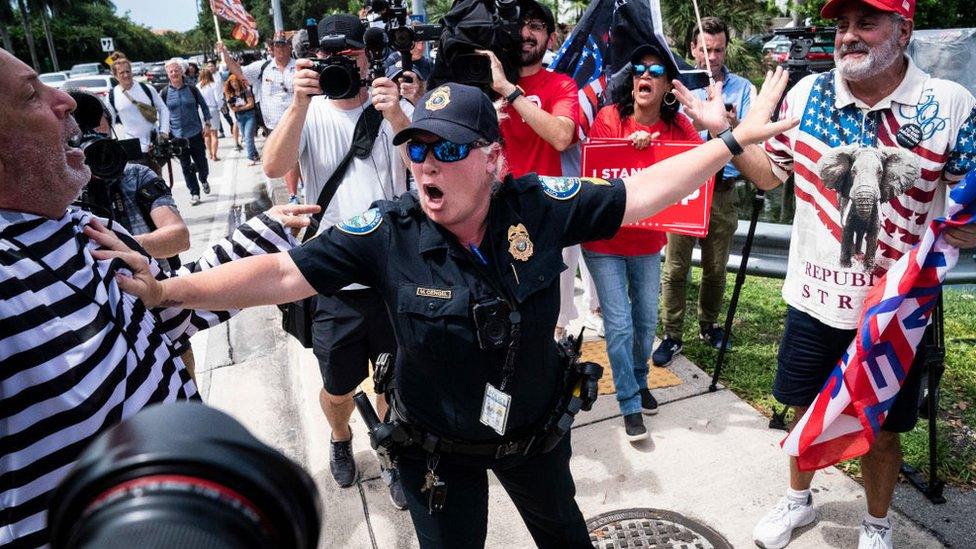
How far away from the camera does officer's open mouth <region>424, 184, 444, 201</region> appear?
2.04 m

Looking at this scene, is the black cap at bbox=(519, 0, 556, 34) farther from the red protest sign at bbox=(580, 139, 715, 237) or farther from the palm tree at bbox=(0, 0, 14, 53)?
the palm tree at bbox=(0, 0, 14, 53)

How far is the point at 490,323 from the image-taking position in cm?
194

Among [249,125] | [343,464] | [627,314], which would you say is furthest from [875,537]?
[249,125]

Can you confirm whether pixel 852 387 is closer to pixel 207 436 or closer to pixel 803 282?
pixel 803 282

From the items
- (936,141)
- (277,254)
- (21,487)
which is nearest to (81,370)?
(21,487)

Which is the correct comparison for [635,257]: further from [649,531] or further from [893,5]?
[893,5]

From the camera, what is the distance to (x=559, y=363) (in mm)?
2295

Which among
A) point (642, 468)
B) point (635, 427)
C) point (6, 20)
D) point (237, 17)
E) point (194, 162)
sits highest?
point (6, 20)

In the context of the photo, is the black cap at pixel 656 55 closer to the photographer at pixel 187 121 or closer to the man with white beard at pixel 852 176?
the man with white beard at pixel 852 176

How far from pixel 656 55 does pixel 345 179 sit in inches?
75.4

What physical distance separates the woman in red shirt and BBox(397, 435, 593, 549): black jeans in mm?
1498

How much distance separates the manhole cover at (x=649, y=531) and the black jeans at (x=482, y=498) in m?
0.78

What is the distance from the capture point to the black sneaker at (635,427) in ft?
12.0

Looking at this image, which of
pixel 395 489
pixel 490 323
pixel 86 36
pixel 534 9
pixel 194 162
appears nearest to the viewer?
pixel 490 323
